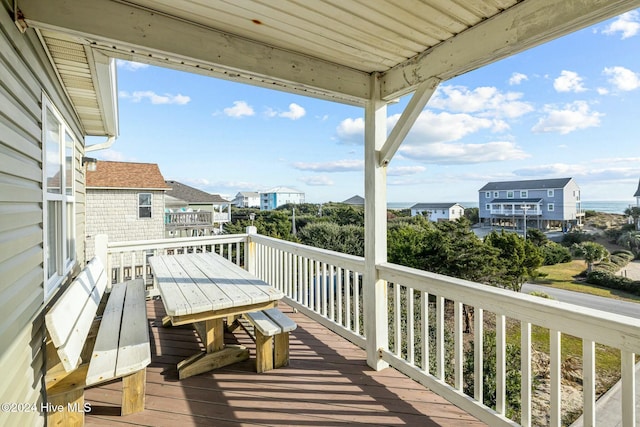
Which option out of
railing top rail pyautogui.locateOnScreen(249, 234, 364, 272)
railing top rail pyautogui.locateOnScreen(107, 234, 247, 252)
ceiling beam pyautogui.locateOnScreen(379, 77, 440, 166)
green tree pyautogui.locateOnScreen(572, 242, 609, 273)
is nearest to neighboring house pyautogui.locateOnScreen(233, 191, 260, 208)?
railing top rail pyautogui.locateOnScreen(107, 234, 247, 252)

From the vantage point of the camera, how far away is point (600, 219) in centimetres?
243

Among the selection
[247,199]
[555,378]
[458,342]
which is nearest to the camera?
[555,378]

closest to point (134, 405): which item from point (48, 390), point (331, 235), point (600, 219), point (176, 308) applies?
point (48, 390)

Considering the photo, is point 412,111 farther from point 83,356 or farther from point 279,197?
point 279,197

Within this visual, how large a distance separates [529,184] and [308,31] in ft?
8.31

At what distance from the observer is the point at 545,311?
168 cm

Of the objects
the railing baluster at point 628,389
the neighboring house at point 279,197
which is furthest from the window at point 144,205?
the railing baluster at point 628,389

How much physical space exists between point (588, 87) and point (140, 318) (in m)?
4.68

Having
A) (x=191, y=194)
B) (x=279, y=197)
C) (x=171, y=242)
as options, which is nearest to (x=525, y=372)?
(x=171, y=242)

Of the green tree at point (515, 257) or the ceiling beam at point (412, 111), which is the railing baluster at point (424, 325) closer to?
the ceiling beam at point (412, 111)

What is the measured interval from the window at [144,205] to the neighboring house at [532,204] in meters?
12.5

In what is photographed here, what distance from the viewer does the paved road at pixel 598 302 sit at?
190 centimetres

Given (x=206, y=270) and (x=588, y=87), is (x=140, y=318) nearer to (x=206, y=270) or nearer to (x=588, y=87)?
(x=206, y=270)

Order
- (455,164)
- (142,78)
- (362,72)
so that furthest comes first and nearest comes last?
(142,78) → (455,164) → (362,72)
